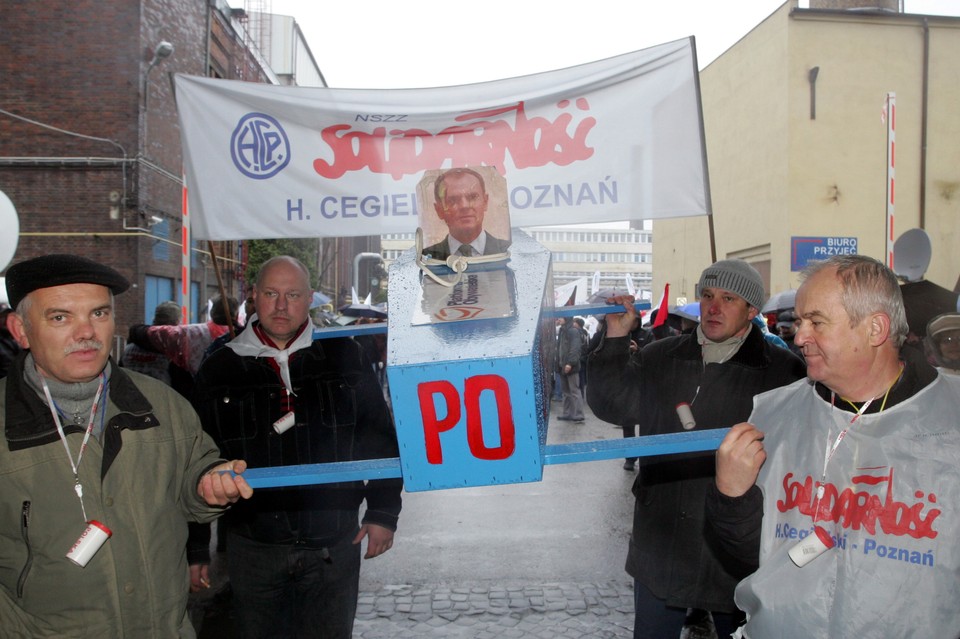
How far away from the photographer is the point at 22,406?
7.41ft

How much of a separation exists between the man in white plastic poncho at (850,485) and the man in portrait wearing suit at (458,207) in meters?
1.03

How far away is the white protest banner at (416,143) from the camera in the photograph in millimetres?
3969

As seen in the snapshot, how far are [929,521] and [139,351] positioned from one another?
6.56 m

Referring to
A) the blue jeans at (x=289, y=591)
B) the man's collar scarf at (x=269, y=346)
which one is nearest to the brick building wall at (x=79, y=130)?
the man's collar scarf at (x=269, y=346)

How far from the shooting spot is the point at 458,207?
2613mm

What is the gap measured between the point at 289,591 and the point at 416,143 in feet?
7.29

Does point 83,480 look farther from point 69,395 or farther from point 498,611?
point 498,611

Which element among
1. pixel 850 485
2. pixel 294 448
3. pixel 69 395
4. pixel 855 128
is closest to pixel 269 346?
pixel 294 448

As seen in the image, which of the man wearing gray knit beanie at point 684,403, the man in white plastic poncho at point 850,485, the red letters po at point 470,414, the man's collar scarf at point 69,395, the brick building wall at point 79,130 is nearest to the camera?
the man in white plastic poncho at point 850,485

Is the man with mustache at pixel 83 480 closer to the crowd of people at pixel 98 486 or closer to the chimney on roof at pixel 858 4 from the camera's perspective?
the crowd of people at pixel 98 486

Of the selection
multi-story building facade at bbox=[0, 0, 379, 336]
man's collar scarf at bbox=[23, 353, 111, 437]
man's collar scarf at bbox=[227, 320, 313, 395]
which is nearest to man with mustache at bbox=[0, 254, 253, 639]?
man's collar scarf at bbox=[23, 353, 111, 437]

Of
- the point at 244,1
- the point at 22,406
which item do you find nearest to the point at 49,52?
the point at 244,1

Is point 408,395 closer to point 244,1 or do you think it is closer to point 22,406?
point 22,406

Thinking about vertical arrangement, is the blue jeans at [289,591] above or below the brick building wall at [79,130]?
below
